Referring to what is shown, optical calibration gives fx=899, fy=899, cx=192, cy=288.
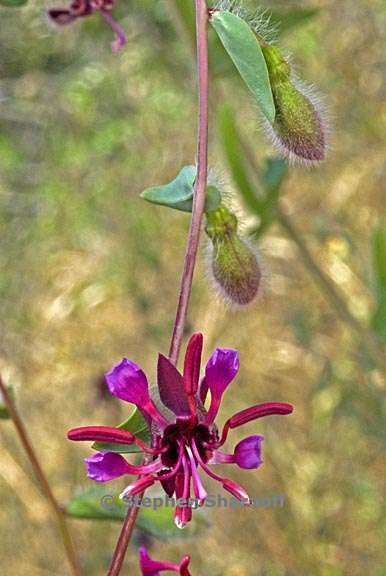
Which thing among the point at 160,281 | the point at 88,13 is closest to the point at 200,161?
the point at 88,13

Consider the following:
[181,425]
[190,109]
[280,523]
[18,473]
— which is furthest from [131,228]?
[181,425]

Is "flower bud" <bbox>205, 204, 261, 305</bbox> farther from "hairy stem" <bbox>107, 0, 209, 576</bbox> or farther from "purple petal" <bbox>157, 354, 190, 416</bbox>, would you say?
"purple petal" <bbox>157, 354, 190, 416</bbox>

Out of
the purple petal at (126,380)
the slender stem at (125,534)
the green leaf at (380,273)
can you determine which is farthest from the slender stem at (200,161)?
the green leaf at (380,273)

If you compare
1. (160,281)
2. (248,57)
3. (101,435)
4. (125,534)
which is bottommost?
(160,281)

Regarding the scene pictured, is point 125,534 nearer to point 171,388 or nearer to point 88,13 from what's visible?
point 171,388

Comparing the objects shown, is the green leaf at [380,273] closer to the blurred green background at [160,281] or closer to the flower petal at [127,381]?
the blurred green background at [160,281]

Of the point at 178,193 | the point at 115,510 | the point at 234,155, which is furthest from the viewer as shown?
the point at 234,155

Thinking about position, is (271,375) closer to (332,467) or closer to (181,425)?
(332,467)
